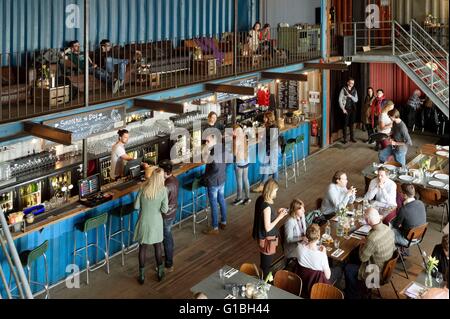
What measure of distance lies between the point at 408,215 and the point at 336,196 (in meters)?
1.01

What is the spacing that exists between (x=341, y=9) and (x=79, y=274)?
37.9 feet

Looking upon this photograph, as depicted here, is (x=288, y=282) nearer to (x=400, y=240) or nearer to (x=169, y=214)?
(x=169, y=214)

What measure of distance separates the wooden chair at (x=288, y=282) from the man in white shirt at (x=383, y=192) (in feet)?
8.37

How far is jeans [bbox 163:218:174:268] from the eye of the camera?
6.93 metres

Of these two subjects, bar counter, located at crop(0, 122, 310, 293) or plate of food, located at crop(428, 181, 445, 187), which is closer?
bar counter, located at crop(0, 122, 310, 293)

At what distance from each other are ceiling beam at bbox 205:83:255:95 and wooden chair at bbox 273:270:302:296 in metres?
4.37

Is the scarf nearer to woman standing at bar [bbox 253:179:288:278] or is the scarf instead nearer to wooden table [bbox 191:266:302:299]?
woman standing at bar [bbox 253:179:288:278]

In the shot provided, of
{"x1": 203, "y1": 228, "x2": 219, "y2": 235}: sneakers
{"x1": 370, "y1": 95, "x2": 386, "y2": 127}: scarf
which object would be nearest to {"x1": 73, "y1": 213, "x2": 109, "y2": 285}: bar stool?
{"x1": 203, "y1": 228, "x2": 219, "y2": 235}: sneakers

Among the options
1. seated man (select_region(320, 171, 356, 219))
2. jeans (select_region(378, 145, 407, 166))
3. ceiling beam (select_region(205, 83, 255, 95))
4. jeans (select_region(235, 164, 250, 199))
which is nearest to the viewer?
seated man (select_region(320, 171, 356, 219))

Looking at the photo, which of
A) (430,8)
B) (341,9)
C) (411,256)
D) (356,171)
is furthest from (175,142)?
(430,8)

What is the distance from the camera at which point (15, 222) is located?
645 centimetres

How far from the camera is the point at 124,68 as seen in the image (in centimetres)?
870
